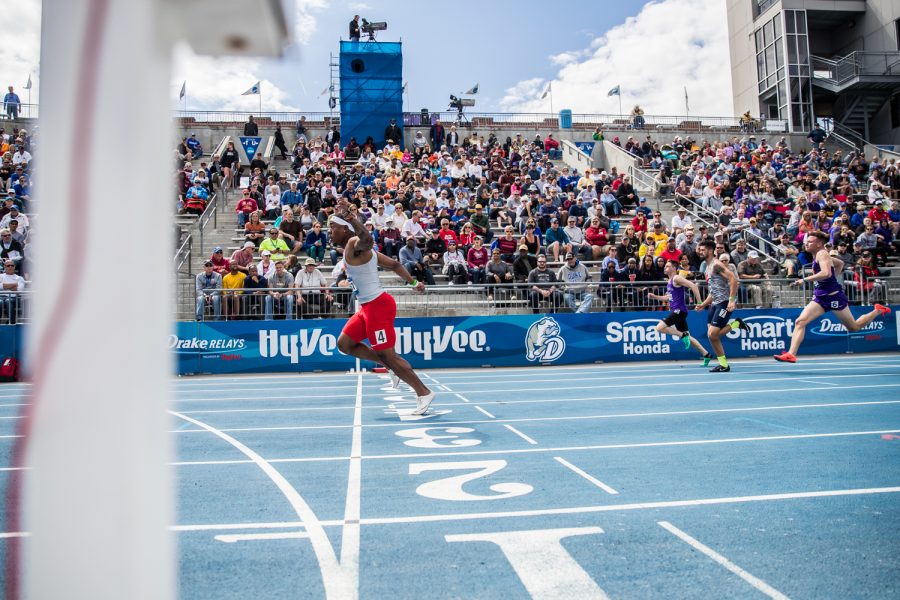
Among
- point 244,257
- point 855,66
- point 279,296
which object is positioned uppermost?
point 855,66

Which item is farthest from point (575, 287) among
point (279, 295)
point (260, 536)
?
point (260, 536)

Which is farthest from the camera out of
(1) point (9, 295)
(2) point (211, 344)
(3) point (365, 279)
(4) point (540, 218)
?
(4) point (540, 218)

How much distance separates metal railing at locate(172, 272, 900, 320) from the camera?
15.0m

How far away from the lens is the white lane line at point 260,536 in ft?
11.1

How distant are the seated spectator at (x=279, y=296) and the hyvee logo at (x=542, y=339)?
18.4 ft

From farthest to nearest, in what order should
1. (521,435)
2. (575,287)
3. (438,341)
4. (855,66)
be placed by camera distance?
(855,66) < (575,287) < (438,341) < (521,435)

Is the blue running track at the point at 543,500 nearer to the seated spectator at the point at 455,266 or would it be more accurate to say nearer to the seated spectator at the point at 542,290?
the seated spectator at the point at 542,290

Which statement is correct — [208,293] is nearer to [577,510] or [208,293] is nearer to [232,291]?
[232,291]

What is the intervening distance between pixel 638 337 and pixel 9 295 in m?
14.1

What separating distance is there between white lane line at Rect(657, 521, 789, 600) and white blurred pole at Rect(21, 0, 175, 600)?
100 inches

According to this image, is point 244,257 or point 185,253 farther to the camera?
point 185,253

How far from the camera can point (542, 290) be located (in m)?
16.1

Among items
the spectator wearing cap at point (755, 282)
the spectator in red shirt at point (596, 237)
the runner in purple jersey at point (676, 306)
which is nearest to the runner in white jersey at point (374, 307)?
the runner in purple jersey at point (676, 306)

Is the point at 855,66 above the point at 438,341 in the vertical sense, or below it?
above
